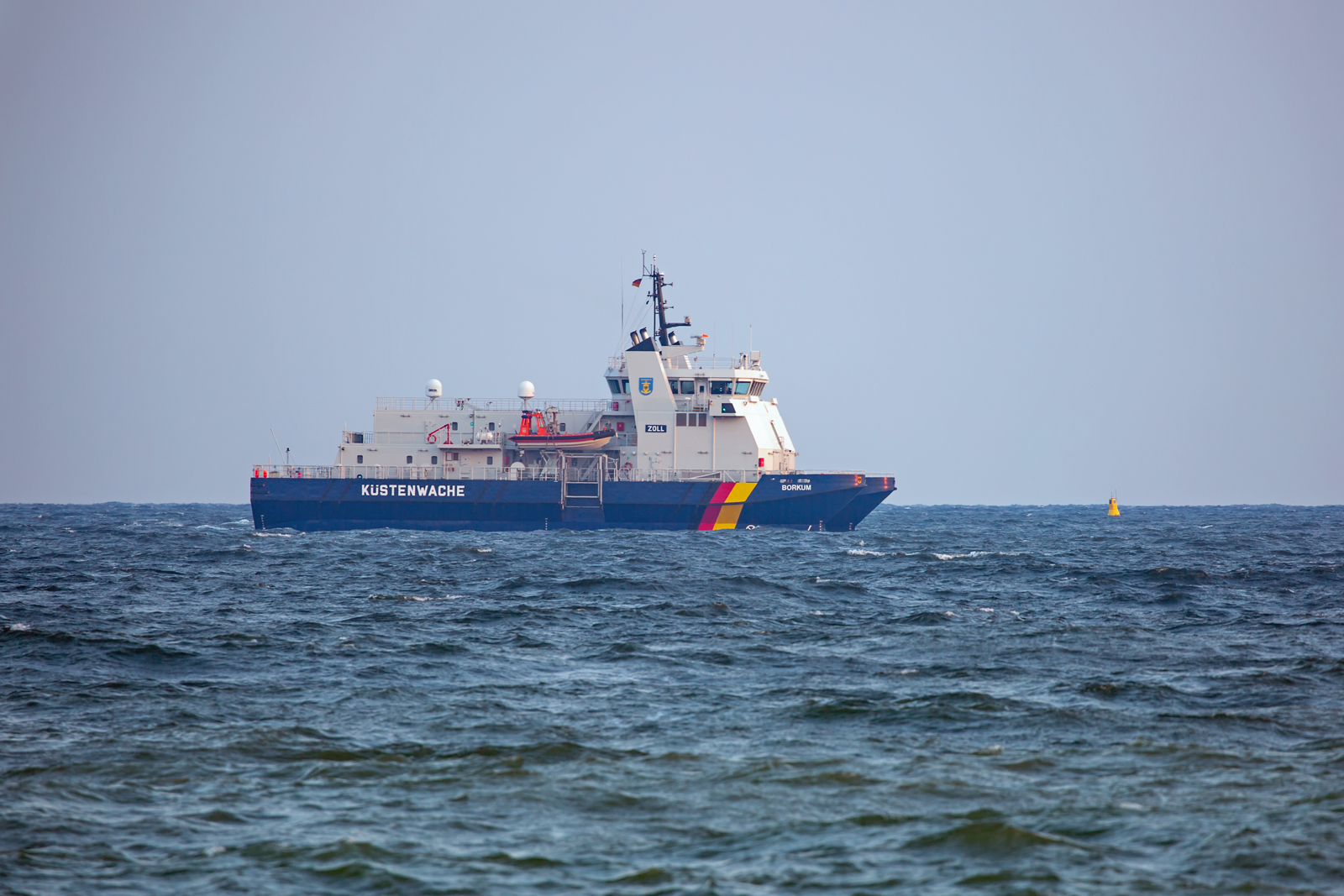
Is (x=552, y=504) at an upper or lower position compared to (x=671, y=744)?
upper

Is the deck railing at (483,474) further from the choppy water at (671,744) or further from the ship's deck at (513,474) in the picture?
the choppy water at (671,744)

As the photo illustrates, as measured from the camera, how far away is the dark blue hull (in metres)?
42.8

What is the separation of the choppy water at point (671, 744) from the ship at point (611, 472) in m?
19.9

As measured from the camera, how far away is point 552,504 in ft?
144

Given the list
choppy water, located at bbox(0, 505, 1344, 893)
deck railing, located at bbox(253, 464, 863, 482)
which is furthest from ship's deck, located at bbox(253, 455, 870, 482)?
choppy water, located at bbox(0, 505, 1344, 893)

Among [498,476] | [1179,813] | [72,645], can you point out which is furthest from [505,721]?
[498,476]

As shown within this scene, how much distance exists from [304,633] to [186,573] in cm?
1334

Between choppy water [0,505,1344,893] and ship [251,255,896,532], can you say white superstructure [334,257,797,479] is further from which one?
choppy water [0,505,1344,893]

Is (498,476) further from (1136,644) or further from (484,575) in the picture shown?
(1136,644)

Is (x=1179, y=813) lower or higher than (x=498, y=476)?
lower

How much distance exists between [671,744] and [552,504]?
3352cm

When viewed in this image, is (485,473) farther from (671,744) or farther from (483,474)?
(671,744)

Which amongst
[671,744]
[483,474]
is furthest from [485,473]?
[671,744]

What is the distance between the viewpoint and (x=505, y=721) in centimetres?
1168
